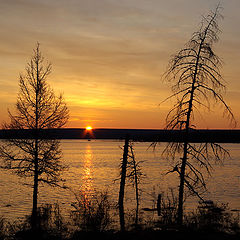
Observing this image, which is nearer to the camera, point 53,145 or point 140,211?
point 53,145

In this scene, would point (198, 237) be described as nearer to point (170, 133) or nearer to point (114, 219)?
point (170, 133)

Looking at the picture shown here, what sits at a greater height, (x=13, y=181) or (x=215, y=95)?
(x=215, y=95)

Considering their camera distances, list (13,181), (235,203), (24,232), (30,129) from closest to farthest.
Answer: (24,232) → (30,129) → (235,203) → (13,181)

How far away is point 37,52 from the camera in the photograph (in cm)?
2639

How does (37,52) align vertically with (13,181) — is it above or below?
above

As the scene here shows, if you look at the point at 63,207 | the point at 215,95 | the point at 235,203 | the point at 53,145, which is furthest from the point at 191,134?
the point at 235,203

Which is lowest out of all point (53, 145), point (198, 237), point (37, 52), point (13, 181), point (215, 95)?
point (13, 181)

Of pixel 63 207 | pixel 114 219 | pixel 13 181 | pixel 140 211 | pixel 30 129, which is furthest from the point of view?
pixel 13 181

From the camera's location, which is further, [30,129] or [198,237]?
[30,129]

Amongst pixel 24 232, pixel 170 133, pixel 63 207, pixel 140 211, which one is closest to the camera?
pixel 170 133

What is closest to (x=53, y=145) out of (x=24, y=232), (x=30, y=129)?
(x=30, y=129)

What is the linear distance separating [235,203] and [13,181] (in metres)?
39.2

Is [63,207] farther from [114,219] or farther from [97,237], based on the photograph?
[97,237]

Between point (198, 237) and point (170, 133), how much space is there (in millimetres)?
5661
